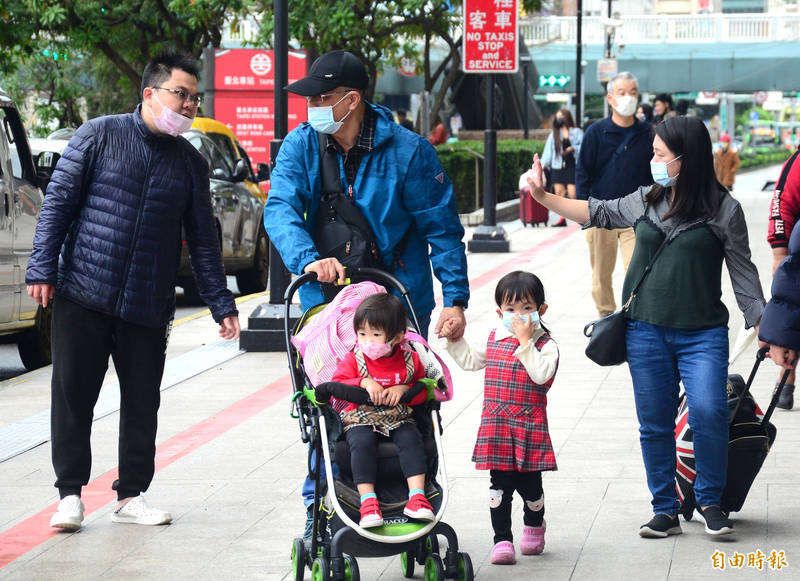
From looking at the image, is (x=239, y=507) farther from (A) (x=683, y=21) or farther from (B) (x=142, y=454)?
(A) (x=683, y=21)

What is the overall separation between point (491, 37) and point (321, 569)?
14.3 m

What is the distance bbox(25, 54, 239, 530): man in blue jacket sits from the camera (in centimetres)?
577

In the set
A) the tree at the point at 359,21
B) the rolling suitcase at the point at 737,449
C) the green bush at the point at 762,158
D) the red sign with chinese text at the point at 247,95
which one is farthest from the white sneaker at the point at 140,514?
the green bush at the point at 762,158

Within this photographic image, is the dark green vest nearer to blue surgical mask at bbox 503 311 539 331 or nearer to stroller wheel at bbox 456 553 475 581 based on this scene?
blue surgical mask at bbox 503 311 539 331

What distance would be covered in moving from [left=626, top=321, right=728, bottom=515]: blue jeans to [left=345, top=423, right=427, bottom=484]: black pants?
4.28 feet

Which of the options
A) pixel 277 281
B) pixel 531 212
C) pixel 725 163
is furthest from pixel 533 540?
pixel 725 163

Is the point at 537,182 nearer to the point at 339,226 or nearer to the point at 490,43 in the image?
the point at 339,226

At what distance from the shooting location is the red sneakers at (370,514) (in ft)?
15.0

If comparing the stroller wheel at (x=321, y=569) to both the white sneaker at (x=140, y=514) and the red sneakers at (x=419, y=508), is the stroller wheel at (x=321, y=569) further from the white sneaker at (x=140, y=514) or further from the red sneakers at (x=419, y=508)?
the white sneaker at (x=140, y=514)

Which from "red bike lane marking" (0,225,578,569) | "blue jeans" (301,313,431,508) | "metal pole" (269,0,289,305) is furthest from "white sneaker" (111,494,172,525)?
"metal pole" (269,0,289,305)

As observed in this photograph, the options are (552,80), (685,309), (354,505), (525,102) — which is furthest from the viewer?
(552,80)

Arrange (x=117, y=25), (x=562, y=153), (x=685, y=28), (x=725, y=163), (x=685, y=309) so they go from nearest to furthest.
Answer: (x=685, y=309)
(x=562, y=153)
(x=117, y=25)
(x=725, y=163)
(x=685, y=28)

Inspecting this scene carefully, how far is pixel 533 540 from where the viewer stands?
5379 millimetres

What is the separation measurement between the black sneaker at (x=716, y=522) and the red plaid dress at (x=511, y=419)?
30.3 inches
